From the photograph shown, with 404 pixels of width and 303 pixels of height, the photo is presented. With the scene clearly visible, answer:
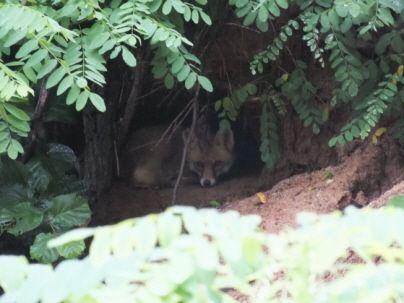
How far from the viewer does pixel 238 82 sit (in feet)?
23.5

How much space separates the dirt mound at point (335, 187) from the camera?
207 inches

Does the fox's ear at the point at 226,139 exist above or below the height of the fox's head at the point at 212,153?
above

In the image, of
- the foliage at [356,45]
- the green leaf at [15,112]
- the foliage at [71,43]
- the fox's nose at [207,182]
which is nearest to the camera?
the foliage at [71,43]

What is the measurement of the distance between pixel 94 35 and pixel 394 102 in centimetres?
221

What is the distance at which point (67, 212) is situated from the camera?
5438 mm

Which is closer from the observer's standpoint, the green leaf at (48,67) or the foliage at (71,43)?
the foliage at (71,43)

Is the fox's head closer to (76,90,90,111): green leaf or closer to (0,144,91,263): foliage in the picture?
(0,144,91,263): foliage

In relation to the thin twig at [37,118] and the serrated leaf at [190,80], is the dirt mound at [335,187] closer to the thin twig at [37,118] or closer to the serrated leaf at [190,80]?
the serrated leaf at [190,80]

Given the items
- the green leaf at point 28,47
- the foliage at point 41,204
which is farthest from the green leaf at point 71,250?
the green leaf at point 28,47

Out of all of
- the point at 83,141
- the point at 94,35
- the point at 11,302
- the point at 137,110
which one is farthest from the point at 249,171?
the point at 11,302

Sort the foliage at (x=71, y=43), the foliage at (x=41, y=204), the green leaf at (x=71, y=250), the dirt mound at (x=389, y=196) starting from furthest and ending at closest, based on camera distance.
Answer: the foliage at (x=41, y=204), the green leaf at (x=71, y=250), the dirt mound at (x=389, y=196), the foliage at (x=71, y=43)

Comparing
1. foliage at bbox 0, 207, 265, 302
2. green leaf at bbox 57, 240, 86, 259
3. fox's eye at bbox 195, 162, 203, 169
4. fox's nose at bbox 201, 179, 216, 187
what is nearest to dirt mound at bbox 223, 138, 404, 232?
green leaf at bbox 57, 240, 86, 259

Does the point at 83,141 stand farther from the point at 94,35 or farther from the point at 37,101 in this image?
the point at 94,35

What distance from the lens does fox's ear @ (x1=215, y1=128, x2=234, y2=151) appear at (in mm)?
8617
